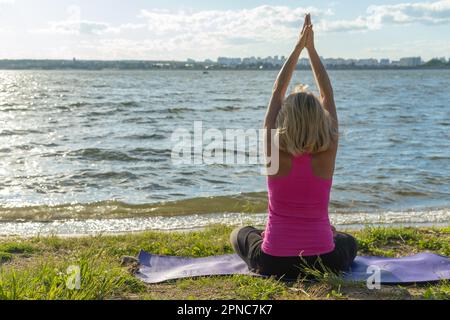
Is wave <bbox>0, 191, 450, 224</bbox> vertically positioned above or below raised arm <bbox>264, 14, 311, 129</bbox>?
below

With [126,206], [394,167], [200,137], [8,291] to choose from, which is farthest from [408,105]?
[8,291]

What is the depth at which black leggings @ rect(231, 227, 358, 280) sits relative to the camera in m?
4.84

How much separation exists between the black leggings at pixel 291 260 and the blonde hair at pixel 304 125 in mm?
993

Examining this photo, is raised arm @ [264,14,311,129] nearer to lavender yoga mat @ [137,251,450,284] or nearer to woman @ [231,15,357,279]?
woman @ [231,15,357,279]

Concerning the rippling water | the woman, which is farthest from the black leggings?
the rippling water

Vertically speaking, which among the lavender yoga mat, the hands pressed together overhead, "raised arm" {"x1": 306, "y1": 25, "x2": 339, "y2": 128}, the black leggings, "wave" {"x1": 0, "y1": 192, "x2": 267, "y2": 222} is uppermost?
the hands pressed together overhead

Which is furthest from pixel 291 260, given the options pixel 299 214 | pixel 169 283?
pixel 169 283

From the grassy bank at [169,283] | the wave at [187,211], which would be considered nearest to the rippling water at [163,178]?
the wave at [187,211]

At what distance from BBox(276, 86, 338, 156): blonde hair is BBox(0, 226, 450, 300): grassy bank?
1.13m

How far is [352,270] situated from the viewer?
207 inches

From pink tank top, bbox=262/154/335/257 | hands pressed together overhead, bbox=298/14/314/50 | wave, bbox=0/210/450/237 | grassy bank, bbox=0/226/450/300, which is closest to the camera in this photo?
grassy bank, bbox=0/226/450/300

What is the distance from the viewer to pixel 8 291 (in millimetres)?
3793

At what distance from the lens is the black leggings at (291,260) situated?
4836 millimetres

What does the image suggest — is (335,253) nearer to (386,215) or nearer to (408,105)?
(386,215)
